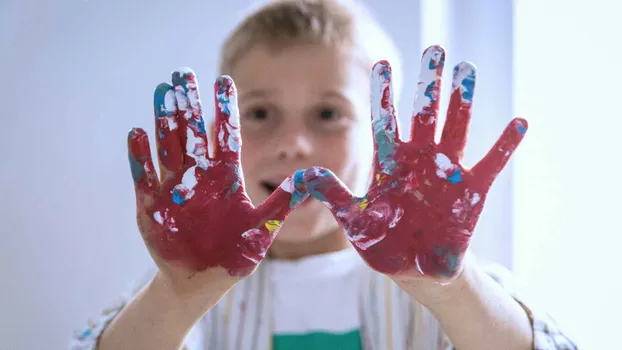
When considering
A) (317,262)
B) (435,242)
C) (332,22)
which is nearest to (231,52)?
(332,22)

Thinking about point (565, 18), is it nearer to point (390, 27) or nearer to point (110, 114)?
point (390, 27)

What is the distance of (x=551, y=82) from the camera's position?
85 cm

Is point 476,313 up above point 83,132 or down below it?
below

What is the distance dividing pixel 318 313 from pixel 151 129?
1.43 ft

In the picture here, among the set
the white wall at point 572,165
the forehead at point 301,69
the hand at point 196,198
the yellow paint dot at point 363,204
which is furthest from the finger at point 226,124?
the white wall at point 572,165

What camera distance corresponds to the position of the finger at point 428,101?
0.48m

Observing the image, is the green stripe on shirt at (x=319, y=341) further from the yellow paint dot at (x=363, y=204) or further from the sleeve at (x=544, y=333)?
the yellow paint dot at (x=363, y=204)

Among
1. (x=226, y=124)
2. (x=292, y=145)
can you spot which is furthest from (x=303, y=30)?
(x=226, y=124)

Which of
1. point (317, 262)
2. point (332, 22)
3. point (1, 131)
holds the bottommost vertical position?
point (317, 262)

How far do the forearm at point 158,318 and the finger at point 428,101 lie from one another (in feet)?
0.74

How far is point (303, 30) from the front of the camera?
747mm

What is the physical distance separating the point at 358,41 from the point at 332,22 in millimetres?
46

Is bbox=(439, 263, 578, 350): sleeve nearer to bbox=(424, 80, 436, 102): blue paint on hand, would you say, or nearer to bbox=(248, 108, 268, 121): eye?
bbox=(424, 80, 436, 102): blue paint on hand

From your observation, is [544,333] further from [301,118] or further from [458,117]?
[301,118]
